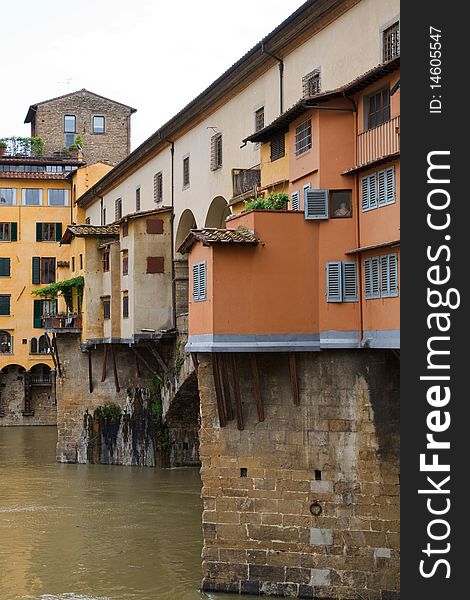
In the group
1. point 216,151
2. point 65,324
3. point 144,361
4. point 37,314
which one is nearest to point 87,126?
point 37,314

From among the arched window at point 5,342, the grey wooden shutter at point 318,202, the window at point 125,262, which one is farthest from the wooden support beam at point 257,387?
the arched window at point 5,342

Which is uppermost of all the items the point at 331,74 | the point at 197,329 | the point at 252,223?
the point at 331,74

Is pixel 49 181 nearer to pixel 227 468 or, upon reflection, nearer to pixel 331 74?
pixel 331 74

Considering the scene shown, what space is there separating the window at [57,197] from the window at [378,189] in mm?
47048

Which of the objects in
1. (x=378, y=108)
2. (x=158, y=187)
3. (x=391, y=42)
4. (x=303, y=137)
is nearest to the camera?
(x=378, y=108)

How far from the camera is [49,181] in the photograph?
213ft

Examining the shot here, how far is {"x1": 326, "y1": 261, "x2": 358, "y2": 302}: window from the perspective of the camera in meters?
20.2

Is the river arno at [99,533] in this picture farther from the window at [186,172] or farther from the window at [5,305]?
the window at [5,305]

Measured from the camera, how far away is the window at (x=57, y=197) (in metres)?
65.2

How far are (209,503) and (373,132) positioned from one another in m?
7.44

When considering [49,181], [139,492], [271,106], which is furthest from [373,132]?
[49,181]

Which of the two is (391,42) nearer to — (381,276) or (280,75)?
(381,276)

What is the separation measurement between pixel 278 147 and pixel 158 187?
19.1 meters

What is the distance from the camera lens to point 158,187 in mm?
41625
